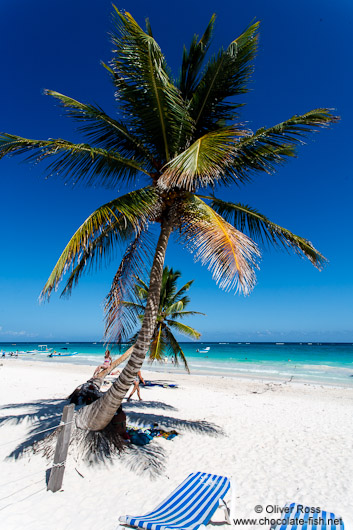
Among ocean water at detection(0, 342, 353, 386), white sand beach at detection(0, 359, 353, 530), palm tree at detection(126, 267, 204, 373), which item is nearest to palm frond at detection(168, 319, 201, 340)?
palm tree at detection(126, 267, 204, 373)

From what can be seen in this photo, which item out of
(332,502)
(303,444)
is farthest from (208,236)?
(303,444)

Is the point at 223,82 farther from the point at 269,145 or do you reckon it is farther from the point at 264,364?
the point at 264,364

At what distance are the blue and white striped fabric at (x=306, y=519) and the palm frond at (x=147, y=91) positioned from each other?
526cm

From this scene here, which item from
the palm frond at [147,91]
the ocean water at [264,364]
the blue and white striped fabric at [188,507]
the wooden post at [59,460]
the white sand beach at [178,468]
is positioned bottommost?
the ocean water at [264,364]

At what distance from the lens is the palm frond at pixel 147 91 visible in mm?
4281

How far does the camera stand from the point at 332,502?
403 centimetres

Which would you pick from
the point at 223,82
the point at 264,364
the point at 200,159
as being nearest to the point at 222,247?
the point at 200,159

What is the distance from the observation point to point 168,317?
1468 centimetres

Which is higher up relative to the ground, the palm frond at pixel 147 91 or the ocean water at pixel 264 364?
the palm frond at pixel 147 91

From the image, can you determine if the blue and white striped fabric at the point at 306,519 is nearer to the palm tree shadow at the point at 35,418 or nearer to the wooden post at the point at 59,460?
the wooden post at the point at 59,460

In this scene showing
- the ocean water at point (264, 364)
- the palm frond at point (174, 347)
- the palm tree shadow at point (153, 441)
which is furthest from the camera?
the ocean water at point (264, 364)

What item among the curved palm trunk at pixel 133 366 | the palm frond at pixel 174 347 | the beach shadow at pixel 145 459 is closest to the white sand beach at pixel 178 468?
the beach shadow at pixel 145 459

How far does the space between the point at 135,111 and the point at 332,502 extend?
651 centimetres

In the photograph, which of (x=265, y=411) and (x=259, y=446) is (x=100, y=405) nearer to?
(x=259, y=446)
